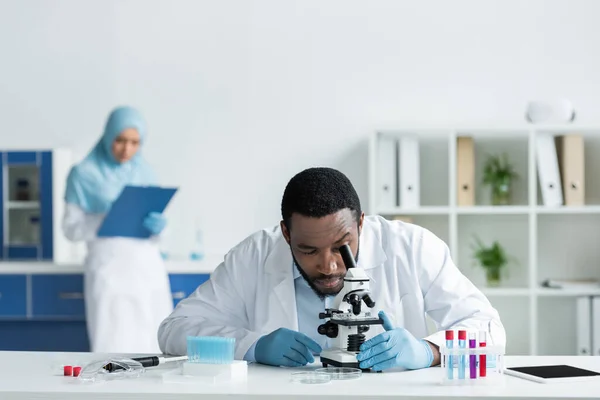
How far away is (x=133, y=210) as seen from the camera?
400cm

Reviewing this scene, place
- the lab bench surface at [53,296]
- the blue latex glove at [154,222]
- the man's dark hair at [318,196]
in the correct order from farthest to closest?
the lab bench surface at [53,296] < the blue latex glove at [154,222] < the man's dark hair at [318,196]

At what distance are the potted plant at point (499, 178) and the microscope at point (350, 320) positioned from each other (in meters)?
2.51

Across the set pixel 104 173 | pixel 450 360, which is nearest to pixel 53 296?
pixel 104 173

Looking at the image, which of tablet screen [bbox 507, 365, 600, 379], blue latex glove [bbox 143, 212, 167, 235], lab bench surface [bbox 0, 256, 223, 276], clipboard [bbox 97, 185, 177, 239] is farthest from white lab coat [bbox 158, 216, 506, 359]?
lab bench surface [bbox 0, 256, 223, 276]

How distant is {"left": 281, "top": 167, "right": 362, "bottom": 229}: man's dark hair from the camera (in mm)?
2066

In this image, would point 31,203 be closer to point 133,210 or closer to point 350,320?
point 133,210

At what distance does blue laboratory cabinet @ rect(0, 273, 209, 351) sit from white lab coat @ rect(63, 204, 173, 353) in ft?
0.71

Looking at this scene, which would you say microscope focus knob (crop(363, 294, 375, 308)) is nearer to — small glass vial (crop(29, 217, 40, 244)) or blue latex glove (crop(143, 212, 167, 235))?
blue latex glove (crop(143, 212, 167, 235))

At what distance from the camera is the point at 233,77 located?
4.53m

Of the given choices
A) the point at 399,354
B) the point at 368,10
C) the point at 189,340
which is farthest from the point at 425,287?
the point at 368,10

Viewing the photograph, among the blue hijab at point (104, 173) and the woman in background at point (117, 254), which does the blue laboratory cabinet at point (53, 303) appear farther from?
the blue hijab at point (104, 173)

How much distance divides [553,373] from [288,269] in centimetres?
75

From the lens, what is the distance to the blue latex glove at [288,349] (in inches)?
76.9

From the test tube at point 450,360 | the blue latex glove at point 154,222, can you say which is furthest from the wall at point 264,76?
the test tube at point 450,360
